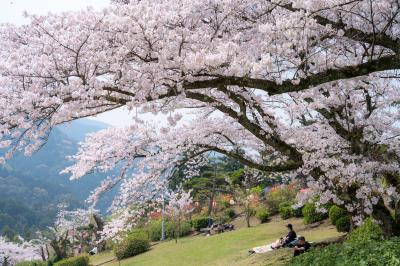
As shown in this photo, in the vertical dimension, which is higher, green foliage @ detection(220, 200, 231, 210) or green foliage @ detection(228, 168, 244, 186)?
green foliage @ detection(228, 168, 244, 186)

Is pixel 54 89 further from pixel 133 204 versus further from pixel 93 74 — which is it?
pixel 133 204

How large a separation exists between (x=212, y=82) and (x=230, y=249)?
481 inches

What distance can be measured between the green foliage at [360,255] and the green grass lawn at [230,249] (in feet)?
10.5

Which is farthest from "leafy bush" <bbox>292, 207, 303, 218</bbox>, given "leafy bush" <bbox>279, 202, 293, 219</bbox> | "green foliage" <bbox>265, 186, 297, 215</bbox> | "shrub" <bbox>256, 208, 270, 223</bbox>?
"green foliage" <bbox>265, 186, 297, 215</bbox>

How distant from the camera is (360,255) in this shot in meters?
6.66

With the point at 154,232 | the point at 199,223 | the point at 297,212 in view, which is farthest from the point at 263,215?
the point at 154,232

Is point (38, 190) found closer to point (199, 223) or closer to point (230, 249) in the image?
point (199, 223)

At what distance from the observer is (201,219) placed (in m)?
24.9

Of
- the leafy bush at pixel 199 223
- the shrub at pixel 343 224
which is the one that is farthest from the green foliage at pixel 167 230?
the shrub at pixel 343 224

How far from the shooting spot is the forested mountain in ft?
287

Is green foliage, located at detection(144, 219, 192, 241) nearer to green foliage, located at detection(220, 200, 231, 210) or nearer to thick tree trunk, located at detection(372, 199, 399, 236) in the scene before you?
green foliage, located at detection(220, 200, 231, 210)

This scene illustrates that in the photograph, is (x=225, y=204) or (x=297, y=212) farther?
(x=225, y=204)

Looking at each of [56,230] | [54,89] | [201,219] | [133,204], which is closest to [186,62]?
[54,89]

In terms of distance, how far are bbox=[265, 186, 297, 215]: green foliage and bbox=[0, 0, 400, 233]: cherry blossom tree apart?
13560 millimetres
